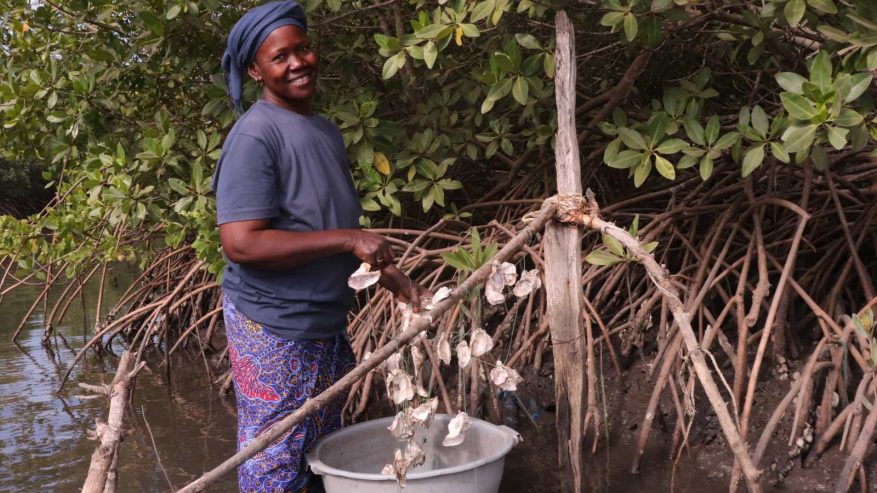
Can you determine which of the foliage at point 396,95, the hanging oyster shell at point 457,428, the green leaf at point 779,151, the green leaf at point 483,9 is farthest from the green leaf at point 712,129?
the hanging oyster shell at point 457,428

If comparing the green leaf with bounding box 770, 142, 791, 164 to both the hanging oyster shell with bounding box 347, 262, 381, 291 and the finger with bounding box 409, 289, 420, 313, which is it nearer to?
the finger with bounding box 409, 289, 420, 313

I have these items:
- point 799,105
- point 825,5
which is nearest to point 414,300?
point 799,105

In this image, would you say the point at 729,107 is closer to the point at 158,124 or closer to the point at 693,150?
the point at 693,150

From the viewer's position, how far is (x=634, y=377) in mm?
3326

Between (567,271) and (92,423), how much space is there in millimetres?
2569

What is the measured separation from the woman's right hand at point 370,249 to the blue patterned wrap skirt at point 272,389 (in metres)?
0.31

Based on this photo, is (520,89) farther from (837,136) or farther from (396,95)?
(396,95)

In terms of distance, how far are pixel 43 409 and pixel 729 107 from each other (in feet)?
11.1

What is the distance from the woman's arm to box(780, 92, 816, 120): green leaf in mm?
1053

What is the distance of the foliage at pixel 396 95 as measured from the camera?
2.71 meters

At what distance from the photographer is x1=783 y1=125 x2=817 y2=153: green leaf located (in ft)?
6.94

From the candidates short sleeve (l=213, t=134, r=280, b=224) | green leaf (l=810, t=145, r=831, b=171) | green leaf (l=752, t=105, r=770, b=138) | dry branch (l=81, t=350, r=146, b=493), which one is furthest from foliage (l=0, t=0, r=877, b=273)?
dry branch (l=81, t=350, r=146, b=493)

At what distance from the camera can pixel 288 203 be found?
1.88 metres

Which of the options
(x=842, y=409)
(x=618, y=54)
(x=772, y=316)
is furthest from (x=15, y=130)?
(x=842, y=409)
